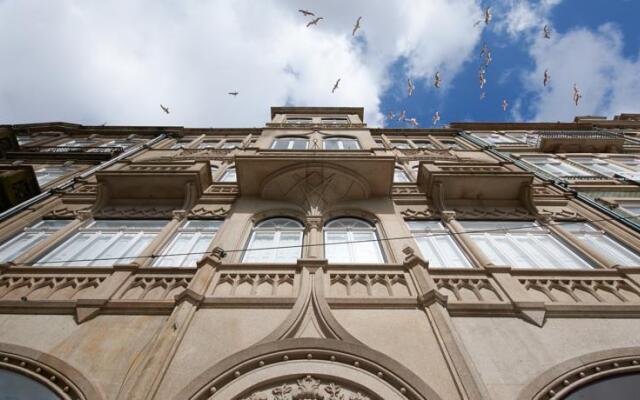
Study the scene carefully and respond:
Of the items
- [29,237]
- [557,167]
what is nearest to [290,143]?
[29,237]

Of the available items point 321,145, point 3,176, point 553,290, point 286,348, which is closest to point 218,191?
point 321,145

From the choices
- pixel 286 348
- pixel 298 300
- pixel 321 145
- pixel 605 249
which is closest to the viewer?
pixel 286 348

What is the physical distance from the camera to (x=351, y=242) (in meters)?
8.76

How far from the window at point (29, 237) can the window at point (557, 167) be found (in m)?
20.7

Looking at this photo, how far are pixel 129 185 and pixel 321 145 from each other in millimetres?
8036

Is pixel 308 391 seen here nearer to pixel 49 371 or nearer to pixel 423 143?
pixel 49 371

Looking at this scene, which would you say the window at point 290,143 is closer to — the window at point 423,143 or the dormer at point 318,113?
the dormer at point 318,113

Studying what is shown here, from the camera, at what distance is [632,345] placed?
5.22 meters

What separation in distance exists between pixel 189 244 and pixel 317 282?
4.48 m

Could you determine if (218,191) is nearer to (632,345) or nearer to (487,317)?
(487,317)

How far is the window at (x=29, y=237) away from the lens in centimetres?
857

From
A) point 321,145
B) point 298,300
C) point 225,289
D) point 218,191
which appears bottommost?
point 298,300

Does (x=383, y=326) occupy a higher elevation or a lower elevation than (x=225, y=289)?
lower

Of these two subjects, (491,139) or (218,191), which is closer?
(218,191)
